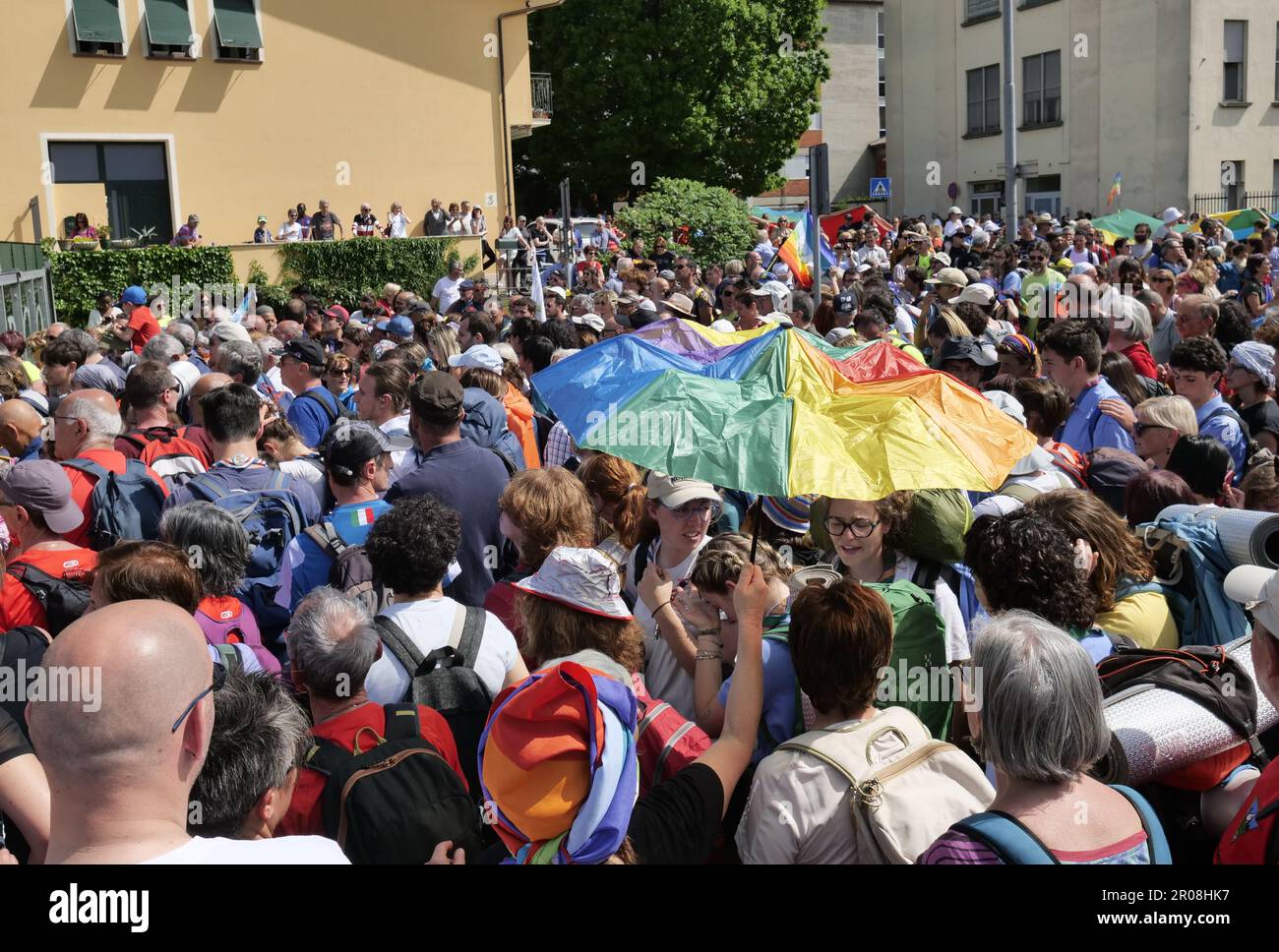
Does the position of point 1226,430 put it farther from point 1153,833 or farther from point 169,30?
point 169,30

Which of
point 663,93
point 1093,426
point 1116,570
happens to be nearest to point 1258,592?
point 1116,570

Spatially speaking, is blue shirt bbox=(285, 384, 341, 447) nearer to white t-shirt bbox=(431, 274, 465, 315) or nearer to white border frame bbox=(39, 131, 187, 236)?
white t-shirt bbox=(431, 274, 465, 315)

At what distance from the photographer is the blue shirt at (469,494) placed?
5504 mm

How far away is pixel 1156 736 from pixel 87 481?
15.2ft

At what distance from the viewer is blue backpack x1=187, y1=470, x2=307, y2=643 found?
5125 mm

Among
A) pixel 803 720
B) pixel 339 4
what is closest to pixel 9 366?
pixel 803 720

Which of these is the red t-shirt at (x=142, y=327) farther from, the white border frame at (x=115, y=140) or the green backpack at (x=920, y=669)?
the white border frame at (x=115, y=140)

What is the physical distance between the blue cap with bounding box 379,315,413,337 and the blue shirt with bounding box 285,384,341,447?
3.16m

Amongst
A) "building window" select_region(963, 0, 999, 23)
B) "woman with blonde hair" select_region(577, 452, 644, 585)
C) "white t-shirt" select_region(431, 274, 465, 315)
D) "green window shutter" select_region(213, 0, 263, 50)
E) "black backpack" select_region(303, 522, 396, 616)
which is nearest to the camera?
"black backpack" select_region(303, 522, 396, 616)

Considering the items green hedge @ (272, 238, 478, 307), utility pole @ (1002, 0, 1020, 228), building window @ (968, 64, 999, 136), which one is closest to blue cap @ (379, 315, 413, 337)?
utility pole @ (1002, 0, 1020, 228)

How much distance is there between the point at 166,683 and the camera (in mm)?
2152

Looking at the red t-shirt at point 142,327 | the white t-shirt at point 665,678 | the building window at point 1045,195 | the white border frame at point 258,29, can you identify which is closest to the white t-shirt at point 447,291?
the red t-shirt at point 142,327

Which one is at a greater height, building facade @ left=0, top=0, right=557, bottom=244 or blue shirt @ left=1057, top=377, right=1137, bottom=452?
building facade @ left=0, top=0, right=557, bottom=244

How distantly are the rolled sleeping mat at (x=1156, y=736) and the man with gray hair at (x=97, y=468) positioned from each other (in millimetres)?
4284
